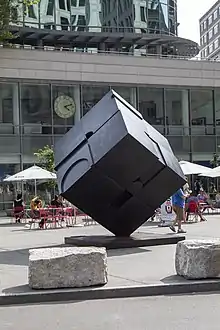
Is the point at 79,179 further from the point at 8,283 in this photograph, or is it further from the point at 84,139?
the point at 8,283

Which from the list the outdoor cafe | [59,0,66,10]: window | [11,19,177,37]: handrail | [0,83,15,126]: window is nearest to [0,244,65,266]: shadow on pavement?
the outdoor cafe

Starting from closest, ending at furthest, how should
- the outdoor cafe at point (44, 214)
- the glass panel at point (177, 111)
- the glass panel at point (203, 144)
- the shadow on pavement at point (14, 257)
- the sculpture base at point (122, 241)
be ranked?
the shadow on pavement at point (14, 257)
the sculpture base at point (122, 241)
the outdoor cafe at point (44, 214)
the glass panel at point (177, 111)
the glass panel at point (203, 144)

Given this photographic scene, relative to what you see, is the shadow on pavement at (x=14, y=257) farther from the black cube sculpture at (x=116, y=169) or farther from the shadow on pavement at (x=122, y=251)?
the shadow on pavement at (x=122, y=251)

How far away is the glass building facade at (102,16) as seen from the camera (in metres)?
42.3

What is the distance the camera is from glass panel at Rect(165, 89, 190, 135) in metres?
41.6

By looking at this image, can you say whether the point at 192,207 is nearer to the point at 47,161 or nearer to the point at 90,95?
the point at 47,161

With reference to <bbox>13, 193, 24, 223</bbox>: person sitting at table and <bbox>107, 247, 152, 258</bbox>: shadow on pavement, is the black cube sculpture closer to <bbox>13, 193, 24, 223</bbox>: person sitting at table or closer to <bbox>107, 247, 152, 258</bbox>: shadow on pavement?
<bbox>107, 247, 152, 258</bbox>: shadow on pavement

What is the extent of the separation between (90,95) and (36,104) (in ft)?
11.9

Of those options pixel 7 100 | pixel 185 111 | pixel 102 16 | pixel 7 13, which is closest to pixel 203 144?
pixel 185 111

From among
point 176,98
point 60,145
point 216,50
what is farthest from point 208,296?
point 216,50

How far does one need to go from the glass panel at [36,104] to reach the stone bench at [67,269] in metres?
29.2

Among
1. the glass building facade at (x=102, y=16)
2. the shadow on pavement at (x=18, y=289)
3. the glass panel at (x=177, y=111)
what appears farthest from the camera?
the glass building facade at (x=102, y=16)

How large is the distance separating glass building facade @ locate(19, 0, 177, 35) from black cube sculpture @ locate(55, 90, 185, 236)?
26690mm

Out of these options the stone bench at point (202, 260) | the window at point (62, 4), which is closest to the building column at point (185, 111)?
the window at point (62, 4)
